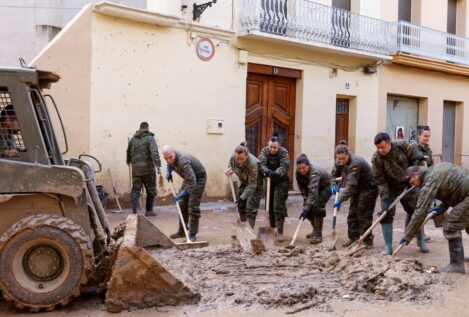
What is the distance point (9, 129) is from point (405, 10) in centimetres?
1547

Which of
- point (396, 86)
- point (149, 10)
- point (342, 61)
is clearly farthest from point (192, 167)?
point (396, 86)

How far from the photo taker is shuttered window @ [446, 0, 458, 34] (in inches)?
777

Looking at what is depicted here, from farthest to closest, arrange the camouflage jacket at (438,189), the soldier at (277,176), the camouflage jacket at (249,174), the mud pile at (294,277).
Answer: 1. the soldier at (277,176)
2. the camouflage jacket at (249,174)
3. the camouflage jacket at (438,189)
4. the mud pile at (294,277)

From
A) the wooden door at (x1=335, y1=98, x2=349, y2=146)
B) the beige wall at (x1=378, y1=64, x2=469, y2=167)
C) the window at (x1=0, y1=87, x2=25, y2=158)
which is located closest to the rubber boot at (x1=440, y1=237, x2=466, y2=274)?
the window at (x1=0, y1=87, x2=25, y2=158)

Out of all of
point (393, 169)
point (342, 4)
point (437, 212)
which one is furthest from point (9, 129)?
point (342, 4)

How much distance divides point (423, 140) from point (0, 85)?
668 centimetres

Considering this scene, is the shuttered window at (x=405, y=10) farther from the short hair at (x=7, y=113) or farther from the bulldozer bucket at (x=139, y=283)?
the short hair at (x=7, y=113)

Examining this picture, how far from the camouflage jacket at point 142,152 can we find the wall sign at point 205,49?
2.72 meters

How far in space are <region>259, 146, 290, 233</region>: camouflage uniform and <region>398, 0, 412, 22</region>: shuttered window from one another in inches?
420

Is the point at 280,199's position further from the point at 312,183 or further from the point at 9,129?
the point at 9,129

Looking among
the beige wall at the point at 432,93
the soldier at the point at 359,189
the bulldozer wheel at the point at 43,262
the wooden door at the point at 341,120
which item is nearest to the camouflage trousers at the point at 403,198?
the soldier at the point at 359,189

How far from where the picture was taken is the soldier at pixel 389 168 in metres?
7.77

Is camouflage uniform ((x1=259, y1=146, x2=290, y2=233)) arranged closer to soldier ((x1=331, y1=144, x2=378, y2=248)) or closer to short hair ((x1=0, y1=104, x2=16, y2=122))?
soldier ((x1=331, y1=144, x2=378, y2=248))

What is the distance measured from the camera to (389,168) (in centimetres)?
784
